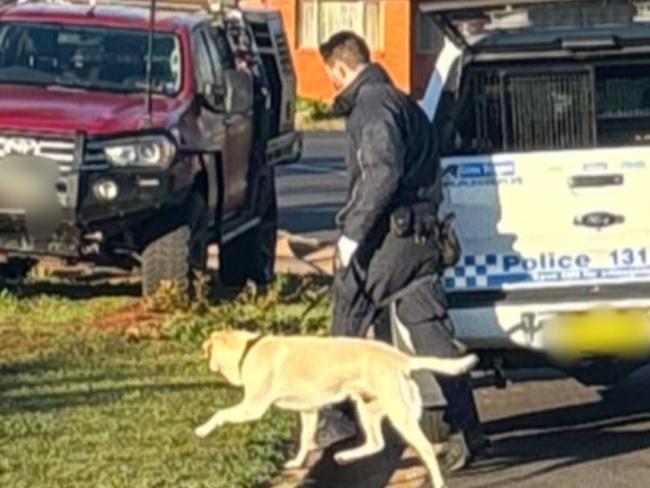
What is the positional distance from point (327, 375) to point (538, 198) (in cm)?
166

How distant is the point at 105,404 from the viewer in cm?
1189

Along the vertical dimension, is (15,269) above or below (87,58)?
below

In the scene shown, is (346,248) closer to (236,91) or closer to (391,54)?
(236,91)

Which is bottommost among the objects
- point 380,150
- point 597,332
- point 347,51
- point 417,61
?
point 417,61

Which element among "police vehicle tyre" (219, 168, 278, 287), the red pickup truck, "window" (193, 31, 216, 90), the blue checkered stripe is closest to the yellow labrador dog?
the blue checkered stripe

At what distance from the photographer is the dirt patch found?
1416 cm

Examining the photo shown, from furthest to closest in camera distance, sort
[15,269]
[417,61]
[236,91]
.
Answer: [417,61], [15,269], [236,91]

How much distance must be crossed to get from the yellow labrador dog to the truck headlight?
4.62 metres

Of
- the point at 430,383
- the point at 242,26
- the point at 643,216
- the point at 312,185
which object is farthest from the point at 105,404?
the point at 312,185

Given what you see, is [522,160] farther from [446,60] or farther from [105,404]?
[105,404]

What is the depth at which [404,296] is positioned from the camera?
1079 centimetres

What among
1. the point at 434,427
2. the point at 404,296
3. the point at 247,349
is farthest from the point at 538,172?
the point at 247,349

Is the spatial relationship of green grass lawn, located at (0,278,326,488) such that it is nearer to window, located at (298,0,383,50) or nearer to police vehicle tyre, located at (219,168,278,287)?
police vehicle tyre, located at (219,168,278,287)

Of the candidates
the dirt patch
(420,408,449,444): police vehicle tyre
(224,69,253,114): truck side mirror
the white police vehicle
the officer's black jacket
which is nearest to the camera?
the officer's black jacket
